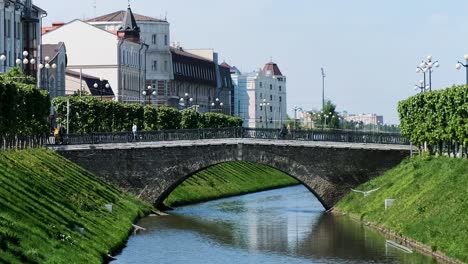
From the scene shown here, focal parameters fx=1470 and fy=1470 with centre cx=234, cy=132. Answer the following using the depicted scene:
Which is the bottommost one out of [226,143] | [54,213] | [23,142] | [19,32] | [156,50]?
[54,213]

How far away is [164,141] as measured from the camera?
103938 mm

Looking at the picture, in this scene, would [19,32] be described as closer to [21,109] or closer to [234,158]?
[234,158]

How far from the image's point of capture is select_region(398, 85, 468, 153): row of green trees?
3447 inches

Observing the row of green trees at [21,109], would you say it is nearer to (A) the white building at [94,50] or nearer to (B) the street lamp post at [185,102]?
(A) the white building at [94,50]

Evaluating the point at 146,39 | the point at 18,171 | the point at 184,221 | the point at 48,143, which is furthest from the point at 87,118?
the point at 146,39

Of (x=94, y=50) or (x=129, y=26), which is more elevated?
(x=129, y=26)

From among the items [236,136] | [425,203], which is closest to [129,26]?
[236,136]

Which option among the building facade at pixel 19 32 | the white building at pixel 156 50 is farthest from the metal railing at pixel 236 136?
the white building at pixel 156 50

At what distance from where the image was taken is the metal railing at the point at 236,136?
102500mm

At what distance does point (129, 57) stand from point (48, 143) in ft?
255

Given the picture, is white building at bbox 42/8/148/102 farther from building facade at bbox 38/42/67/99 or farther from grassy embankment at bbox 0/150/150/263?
grassy embankment at bbox 0/150/150/263

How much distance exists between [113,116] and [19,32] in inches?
685

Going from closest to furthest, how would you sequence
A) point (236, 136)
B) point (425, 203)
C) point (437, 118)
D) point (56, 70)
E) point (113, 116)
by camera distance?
point (425, 203), point (437, 118), point (236, 136), point (113, 116), point (56, 70)

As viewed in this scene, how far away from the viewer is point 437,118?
94.5 m
